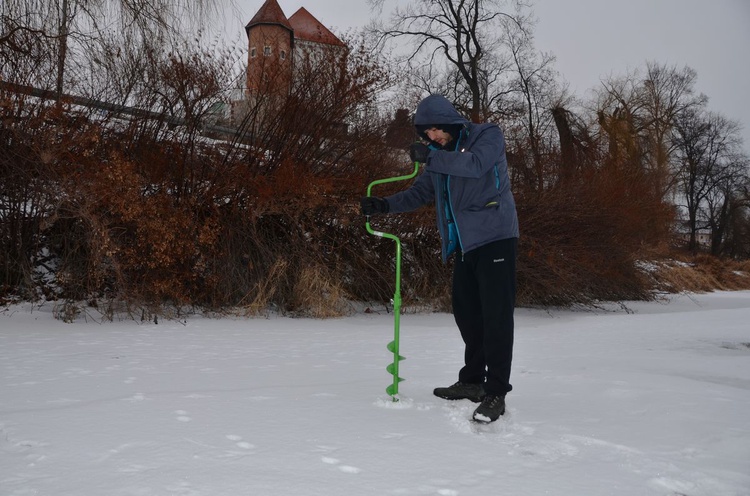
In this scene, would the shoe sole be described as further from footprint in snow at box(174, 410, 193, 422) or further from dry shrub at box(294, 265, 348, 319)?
dry shrub at box(294, 265, 348, 319)

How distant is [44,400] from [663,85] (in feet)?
109

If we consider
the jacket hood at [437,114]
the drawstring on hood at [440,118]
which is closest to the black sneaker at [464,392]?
the drawstring on hood at [440,118]

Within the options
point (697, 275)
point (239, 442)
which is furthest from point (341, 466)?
point (697, 275)

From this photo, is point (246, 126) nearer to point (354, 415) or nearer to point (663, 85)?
point (354, 415)

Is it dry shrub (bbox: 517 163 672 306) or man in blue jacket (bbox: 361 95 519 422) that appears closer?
man in blue jacket (bbox: 361 95 519 422)

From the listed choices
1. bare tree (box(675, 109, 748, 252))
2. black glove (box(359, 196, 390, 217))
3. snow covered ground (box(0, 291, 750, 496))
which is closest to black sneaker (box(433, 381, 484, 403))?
snow covered ground (box(0, 291, 750, 496))

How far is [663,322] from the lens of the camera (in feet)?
26.7

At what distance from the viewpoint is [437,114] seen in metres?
3.43

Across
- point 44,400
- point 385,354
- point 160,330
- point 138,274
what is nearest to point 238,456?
point 44,400

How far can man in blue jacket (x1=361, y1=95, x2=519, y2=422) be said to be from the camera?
3248 mm

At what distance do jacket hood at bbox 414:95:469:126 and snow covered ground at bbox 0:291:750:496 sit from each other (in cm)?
153

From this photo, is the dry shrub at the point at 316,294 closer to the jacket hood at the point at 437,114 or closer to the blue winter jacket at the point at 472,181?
the blue winter jacket at the point at 472,181

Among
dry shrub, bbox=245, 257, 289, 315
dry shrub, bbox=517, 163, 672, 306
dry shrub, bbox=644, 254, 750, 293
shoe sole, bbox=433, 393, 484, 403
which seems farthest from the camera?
dry shrub, bbox=644, 254, 750, 293

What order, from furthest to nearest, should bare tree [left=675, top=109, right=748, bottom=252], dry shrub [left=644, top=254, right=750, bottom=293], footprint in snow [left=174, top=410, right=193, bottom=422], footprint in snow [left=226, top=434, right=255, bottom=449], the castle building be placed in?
bare tree [left=675, top=109, right=748, bottom=252]
dry shrub [left=644, top=254, right=750, bottom=293]
the castle building
footprint in snow [left=174, top=410, right=193, bottom=422]
footprint in snow [left=226, top=434, right=255, bottom=449]
